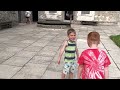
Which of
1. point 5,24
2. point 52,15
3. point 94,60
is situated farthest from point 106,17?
point 94,60

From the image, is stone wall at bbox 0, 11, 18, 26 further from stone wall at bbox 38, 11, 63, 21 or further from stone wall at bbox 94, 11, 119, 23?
stone wall at bbox 94, 11, 119, 23

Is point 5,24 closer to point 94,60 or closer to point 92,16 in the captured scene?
point 92,16

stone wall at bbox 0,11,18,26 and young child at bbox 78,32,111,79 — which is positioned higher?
stone wall at bbox 0,11,18,26

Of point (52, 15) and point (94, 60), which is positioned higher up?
point (52, 15)

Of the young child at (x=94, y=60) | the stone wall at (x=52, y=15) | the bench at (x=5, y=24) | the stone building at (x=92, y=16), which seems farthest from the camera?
the stone wall at (x=52, y=15)

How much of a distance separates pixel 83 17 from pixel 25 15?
611 centimetres

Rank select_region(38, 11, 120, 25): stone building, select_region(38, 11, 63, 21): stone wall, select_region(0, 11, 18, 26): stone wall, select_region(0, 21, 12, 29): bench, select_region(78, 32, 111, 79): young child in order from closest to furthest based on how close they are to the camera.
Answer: select_region(78, 32, 111, 79): young child < select_region(0, 21, 12, 29): bench < select_region(0, 11, 18, 26): stone wall < select_region(38, 11, 120, 25): stone building < select_region(38, 11, 63, 21): stone wall

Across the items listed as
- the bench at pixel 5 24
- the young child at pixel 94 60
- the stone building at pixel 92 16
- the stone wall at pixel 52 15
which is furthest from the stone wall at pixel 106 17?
the young child at pixel 94 60

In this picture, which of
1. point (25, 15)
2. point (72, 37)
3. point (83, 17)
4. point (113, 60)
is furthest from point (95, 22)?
point (72, 37)

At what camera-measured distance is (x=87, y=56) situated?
208cm

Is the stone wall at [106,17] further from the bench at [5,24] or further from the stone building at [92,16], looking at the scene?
the bench at [5,24]

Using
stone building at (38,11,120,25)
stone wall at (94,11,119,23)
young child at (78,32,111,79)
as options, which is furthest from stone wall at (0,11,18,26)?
young child at (78,32,111,79)

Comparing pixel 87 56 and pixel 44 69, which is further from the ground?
pixel 87 56
